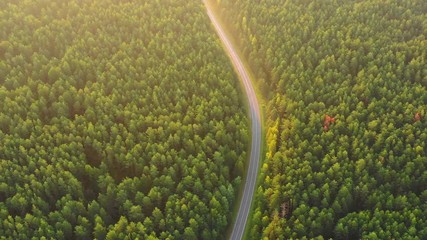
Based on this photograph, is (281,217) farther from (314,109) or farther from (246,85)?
(246,85)

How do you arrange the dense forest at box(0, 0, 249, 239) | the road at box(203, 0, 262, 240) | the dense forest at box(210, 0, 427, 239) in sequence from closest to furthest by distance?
the dense forest at box(210, 0, 427, 239) → the dense forest at box(0, 0, 249, 239) → the road at box(203, 0, 262, 240)

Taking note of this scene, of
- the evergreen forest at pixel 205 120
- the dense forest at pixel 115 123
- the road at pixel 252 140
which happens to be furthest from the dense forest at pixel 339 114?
the dense forest at pixel 115 123

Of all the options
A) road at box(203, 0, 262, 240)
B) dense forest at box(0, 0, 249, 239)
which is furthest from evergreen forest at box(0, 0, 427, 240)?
road at box(203, 0, 262, 240)

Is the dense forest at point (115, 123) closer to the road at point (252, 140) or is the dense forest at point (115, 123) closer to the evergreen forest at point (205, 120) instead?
the evergreen forest at point (205, 120)

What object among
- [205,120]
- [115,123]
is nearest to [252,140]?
[205,120]

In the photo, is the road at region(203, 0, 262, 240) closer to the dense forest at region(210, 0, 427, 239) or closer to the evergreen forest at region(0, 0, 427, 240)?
the evergreen forest at region(0, 0, 427, 240)

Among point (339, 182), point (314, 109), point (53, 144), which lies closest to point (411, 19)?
point (314, 109)

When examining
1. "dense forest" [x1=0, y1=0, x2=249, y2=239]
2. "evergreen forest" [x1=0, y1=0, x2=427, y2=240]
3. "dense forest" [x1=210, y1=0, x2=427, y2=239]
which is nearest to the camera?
"dense forest" [x1=210, y1=0, x2=427, y2=239]
